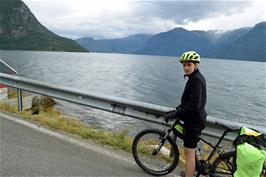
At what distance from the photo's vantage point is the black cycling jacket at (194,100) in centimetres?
457

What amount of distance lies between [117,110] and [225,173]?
2.73 m

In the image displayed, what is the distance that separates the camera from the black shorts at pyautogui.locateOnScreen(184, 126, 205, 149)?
185 inches

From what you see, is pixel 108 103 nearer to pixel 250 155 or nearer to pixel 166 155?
pixel 166 155

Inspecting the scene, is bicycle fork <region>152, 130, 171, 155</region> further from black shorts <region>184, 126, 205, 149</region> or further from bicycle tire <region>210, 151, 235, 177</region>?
bicycle tire <region>210, 151, 235, 177</region>

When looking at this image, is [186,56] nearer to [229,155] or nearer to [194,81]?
[194,81]

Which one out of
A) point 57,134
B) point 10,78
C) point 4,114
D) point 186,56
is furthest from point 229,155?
point 10,78

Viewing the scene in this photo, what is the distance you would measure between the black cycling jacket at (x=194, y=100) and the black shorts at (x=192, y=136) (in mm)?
97

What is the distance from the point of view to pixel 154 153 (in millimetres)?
5629

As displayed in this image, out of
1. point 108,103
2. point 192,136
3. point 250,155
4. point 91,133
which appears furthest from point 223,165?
point 91,133

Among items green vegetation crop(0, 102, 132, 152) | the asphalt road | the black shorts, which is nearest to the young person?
the black shorts

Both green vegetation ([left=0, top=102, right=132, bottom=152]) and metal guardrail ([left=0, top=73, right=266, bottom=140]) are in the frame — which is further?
green vegetation ([left=0, top=102, right=132, bottom=152])

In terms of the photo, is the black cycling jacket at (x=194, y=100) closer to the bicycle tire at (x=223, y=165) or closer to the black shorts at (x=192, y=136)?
the black shorts at (x=192, y=136)

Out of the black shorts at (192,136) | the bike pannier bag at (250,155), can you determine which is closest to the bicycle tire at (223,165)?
the black shorts at (192,136)

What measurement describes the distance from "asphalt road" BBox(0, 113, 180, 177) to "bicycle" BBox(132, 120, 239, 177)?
226 millimetres
